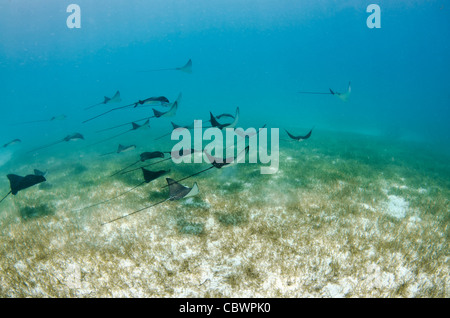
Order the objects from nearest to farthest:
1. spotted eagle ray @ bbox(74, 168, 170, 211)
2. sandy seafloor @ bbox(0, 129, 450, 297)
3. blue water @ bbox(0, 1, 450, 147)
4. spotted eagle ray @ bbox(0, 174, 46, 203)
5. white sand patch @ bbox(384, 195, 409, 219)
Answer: sandy seafloor @ bbox(0, 129, 450, 297) < spotted eagle ray @ bbox(74, 168, 170, 211) < spotted eagle ray @ bbox(0, 174, 46, 203) < white sand patch @ bbox(384, 195, 409, 219) < blue water @ bbox(0, 1, 450, 147)

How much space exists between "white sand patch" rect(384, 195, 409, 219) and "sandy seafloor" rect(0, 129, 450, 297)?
0.04 m

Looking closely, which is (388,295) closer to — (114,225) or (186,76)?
(114,225)

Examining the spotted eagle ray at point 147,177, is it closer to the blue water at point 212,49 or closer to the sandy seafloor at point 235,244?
the sandy seafloor at point 235,244

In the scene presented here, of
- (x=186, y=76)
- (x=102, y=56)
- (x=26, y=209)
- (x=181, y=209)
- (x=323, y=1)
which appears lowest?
(x=26, y=209)

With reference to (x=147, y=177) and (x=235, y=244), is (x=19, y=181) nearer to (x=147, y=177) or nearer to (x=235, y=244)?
(x=147, y=177)

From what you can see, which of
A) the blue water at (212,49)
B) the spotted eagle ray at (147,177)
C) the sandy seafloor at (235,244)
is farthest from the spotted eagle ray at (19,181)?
the blue water at (212,49)

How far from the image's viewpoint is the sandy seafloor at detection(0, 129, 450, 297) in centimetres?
445

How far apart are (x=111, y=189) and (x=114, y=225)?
107 inches

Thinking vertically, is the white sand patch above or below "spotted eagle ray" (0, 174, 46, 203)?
below

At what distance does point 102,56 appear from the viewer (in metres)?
154

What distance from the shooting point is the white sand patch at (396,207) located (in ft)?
21.1

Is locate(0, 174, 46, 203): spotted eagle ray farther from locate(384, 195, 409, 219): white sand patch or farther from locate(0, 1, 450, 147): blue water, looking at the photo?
locate(0, 1, 450, 147): blue water

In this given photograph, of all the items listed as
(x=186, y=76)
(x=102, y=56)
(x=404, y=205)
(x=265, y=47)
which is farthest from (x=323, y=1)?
(x=102, y=56)

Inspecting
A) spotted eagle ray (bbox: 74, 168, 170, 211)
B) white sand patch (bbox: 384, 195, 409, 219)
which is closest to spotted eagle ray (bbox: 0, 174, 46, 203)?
spotted eagle ray (bbox: 74, 168, 170, 211)
